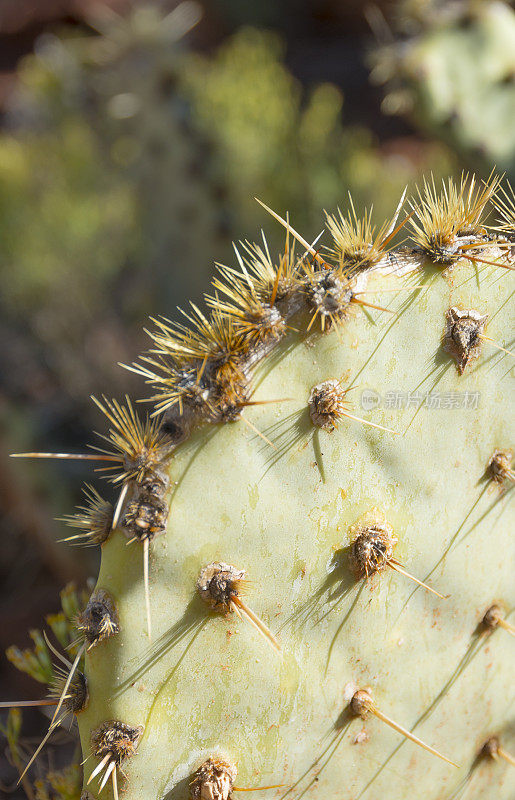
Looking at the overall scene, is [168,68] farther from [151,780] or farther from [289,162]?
[151,780]

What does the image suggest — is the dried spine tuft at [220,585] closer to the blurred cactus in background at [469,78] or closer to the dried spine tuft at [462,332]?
the dried spine tuft at [462,332]

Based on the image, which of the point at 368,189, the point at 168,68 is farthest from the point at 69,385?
the point at 368,189

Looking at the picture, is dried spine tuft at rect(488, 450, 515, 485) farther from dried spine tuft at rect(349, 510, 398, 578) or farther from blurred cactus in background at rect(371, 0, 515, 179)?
blurred cactus in background at rect(371, 0, 515, 179)

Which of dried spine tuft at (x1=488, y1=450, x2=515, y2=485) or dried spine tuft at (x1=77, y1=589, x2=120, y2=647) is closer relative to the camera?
dried spine tuft at (x1=77, y1=589, x2=120, y2=647)

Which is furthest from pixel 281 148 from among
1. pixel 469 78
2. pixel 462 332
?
pixel 462 332

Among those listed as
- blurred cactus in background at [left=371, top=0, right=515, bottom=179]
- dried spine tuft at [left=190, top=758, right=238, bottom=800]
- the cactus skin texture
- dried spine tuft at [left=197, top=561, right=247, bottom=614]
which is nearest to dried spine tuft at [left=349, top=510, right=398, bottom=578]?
the cactus skin texture
